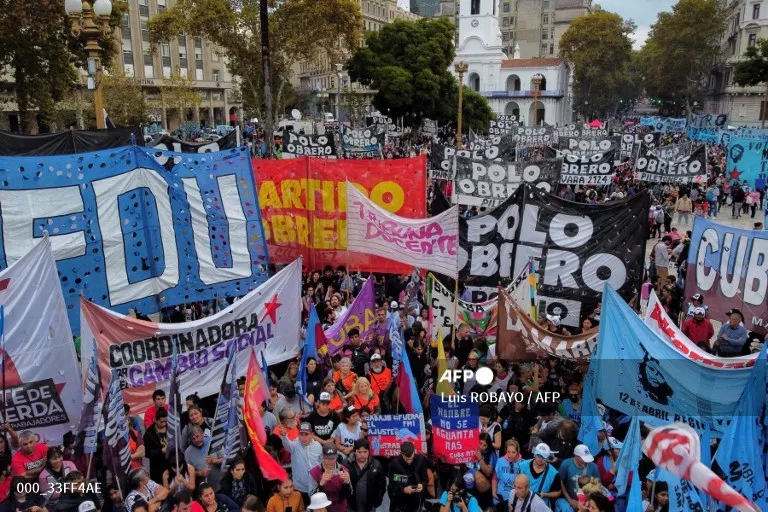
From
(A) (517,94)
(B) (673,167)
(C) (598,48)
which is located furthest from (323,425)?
(A) (517,94)

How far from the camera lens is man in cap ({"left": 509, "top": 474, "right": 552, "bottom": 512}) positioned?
17.9 ft

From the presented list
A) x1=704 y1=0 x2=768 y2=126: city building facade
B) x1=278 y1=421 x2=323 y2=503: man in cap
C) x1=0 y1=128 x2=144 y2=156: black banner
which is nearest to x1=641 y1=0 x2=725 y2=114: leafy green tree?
x1=704 y1=0 x2=768 y2=126: city building facade

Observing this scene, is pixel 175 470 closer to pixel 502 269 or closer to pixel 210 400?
pixel 210 400

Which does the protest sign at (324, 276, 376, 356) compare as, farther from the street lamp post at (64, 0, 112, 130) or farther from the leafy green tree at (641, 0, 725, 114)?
the leafy green tree at (641, 0, 725, 114)

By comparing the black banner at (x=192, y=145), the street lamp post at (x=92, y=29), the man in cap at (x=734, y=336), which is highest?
the street lamp post at (x=92, y=29)

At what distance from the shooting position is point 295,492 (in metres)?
5.71

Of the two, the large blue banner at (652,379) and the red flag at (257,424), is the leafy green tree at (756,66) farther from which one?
the red flag at (257,424)

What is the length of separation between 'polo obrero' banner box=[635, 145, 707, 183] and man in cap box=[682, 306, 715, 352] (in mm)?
10367

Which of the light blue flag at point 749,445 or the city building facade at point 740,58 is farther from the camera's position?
the city building facade at point 740,58

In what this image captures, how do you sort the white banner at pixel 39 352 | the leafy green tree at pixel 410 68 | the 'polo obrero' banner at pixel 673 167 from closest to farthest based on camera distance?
the white banner at pixel 39 352, the 'polo obrero' banner at pixel 673 167, the leafy green tree at pixel 410 68

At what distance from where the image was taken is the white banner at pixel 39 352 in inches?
251

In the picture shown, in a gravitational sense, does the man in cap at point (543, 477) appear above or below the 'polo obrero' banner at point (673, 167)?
below

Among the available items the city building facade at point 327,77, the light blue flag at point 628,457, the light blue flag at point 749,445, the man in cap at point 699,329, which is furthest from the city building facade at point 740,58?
the light blue flag at point 628,457

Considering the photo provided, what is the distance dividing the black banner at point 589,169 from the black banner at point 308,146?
6.31 metres
